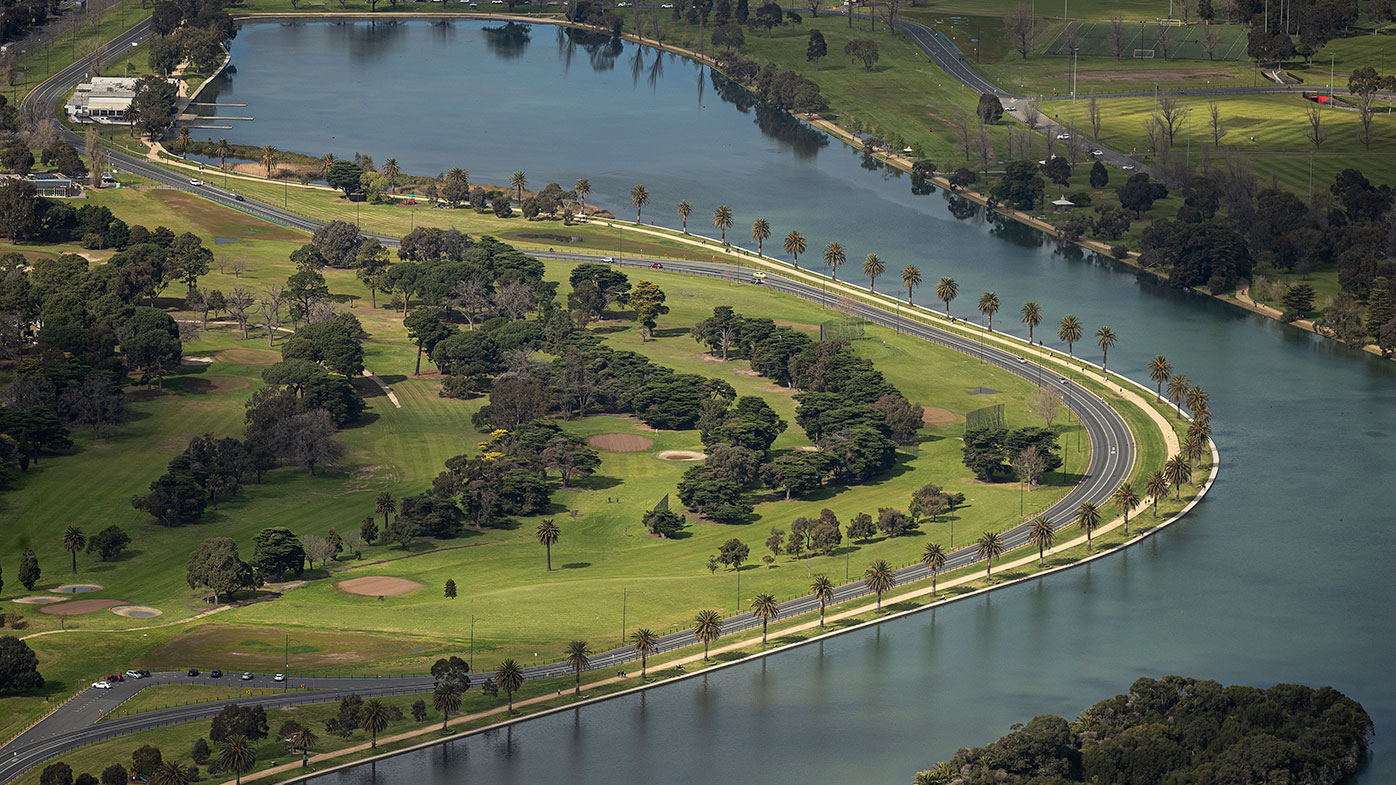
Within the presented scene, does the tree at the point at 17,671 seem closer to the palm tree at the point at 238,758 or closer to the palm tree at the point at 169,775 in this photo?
the palm tree at the point at 169,775

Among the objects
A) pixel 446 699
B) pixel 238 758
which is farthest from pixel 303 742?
pixel 446 699

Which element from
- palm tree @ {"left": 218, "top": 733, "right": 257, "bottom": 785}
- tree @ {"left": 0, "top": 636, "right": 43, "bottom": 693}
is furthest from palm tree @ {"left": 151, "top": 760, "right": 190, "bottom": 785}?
tree @ {"left": 0, "top": 636, "right": 43, "bottom": 693}

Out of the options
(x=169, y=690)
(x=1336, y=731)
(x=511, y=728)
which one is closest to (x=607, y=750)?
(x=511, y=728)

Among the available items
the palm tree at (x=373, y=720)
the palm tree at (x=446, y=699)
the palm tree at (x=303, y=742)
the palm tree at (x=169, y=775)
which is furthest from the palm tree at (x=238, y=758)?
the palm tree at (x=446, y=699)

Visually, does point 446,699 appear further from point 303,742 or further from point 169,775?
point 169,775

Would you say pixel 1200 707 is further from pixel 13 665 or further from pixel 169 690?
pixel 13 665
